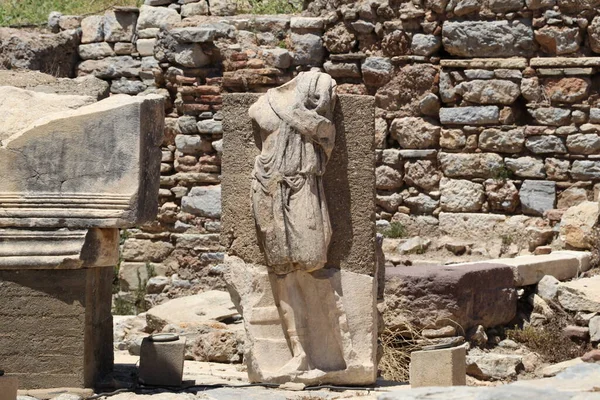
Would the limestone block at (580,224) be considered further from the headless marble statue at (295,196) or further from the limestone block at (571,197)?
the headless marble statue at (295,196)

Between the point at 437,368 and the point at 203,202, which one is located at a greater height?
the point at 203,202

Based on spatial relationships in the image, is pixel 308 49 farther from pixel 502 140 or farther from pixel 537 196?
pixel 537 196

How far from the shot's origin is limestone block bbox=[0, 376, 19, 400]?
6.91 m

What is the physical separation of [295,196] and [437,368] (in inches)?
53.4

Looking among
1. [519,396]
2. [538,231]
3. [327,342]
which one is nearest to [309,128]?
[327,342]

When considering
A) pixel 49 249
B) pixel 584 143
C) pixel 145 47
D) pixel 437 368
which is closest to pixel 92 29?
pixel 145 47

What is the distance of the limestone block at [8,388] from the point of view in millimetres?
6910

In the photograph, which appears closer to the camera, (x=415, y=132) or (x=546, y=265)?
(x=546, y=265)

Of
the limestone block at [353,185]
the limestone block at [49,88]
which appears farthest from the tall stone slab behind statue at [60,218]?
the limestone block at [353,185]

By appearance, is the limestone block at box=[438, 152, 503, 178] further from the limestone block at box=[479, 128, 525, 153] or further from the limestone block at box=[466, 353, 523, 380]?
the limestone block at box=[466, 353, 523, 380]

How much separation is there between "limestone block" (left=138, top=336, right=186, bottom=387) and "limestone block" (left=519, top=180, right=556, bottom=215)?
5149 millimetres

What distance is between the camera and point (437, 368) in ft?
25.3

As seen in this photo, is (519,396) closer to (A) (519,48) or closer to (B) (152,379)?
(B) (152,379)

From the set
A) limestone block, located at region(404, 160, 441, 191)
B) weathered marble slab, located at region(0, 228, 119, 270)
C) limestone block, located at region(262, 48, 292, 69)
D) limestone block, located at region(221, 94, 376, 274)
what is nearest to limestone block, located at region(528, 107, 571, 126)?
limestone block, located at region(404, 160, 441, 191)
